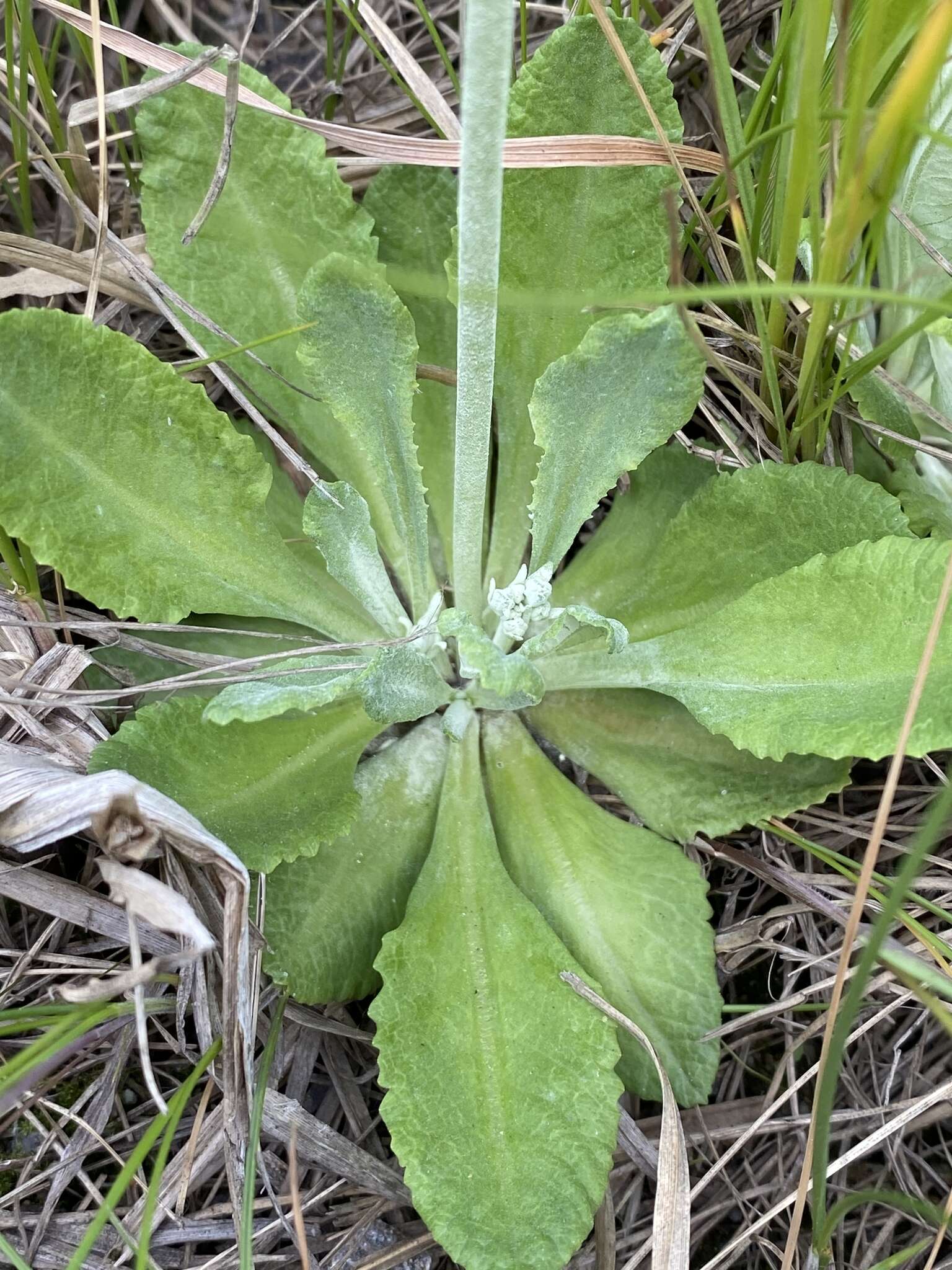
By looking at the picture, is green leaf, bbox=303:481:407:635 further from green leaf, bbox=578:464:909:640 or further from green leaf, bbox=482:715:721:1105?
green leaf, bbox=578:464:909:640

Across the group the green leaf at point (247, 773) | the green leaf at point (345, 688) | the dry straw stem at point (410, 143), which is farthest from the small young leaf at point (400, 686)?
the dry straw stem at point (410, 143)

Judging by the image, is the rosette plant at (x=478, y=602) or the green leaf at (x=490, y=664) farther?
the rosette plant at (x=478, y=602)

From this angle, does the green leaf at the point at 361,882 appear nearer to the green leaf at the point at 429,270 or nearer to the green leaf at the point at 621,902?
the green leaf at the point at 621,902

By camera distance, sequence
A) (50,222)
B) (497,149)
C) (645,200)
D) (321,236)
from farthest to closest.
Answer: (50,222) → (321,236) → (645,200) → (497,149)

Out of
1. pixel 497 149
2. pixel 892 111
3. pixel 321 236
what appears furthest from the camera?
pixel 321 236

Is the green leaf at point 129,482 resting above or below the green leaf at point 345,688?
above

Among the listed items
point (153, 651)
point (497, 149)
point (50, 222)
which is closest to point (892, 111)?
point (497, 149)

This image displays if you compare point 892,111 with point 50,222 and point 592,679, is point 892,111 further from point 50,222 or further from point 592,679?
point 50,222
